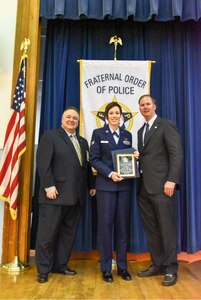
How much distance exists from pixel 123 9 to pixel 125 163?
163 centimetres

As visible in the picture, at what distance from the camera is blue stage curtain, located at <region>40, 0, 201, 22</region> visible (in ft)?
A: 10.1

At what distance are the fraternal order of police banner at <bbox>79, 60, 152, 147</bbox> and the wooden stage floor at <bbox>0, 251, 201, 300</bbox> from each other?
142 centimetres

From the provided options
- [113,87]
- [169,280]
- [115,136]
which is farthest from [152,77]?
[169,280]

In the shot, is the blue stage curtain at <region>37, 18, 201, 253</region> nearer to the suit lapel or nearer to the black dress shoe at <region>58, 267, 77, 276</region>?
the black dress shoe at <region>58, 267, 77, 276</region>

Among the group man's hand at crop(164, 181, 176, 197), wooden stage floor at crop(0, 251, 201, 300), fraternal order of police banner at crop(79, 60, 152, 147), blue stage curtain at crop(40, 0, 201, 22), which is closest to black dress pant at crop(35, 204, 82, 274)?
wooden stage floor at crop(0, 251, 201, 300)

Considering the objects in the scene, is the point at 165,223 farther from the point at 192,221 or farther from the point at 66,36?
the point at 66,36

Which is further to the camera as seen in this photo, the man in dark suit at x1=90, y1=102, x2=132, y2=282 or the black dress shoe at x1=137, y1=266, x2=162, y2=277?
the black dress shoe at x1=137, y1=266, x2=162, y2=277

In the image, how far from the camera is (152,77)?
342cm

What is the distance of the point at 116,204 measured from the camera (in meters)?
2.53

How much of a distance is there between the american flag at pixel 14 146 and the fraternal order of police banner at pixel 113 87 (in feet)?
2.02

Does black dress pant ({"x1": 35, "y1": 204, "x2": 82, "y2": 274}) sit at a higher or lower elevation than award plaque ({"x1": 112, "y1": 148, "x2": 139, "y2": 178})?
lower

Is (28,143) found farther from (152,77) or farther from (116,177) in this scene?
(152,77)

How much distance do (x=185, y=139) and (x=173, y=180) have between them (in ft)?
3.30

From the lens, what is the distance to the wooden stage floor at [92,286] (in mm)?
2186
